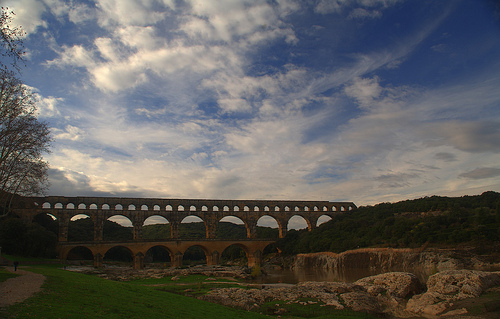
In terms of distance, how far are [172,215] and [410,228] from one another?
114 ft

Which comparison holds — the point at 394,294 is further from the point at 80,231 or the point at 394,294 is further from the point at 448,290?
the point at 80,231

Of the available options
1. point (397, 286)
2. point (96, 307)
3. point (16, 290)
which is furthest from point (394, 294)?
point (16, 290)

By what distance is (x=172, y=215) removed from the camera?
171ft

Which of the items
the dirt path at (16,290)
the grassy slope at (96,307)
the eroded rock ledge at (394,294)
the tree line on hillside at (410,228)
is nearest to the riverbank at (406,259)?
the tree line on hillside at (410,228)

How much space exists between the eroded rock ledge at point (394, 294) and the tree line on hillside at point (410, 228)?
17440 millimetres

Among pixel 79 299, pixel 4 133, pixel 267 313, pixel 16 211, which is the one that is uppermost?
pixel 4 133

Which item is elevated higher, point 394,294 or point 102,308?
point 102,308

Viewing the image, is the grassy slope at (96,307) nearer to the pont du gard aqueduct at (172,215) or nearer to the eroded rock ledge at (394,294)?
the eroded rock ledge at (394,294)

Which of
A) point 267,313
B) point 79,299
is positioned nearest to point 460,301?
point 267,313

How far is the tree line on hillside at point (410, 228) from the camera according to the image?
32666 millimetres

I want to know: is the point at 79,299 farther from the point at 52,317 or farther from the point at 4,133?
the point at 4,133

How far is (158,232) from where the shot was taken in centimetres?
9700

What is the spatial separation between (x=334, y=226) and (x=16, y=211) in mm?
47378

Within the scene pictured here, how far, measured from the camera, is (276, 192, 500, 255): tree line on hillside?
32.7m
